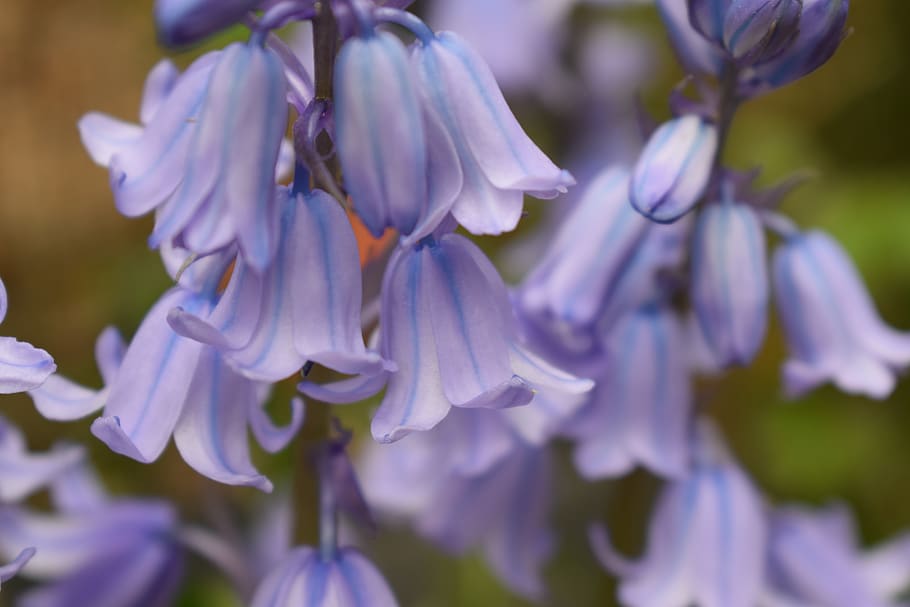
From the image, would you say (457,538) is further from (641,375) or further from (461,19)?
(461,19)

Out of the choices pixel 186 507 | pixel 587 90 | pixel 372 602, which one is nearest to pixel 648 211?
pixel 372 602

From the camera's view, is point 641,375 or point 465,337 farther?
point 641,375

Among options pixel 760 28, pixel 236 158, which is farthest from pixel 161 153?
pixel 760 28

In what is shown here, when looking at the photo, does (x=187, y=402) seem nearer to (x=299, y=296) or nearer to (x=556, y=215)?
(x=299, y=296)

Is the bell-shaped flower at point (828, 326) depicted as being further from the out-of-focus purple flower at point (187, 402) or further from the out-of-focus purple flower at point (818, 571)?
the out-of-focus purple flower at point (187, 402)

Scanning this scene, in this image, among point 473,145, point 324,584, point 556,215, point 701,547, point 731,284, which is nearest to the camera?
point 473,145

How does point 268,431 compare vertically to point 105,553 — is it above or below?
above

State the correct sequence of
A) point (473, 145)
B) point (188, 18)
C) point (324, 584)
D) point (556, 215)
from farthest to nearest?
1. point (556, 215)
2. point (324, 584)
3. point (473, 145)
4. point (188, 18)
